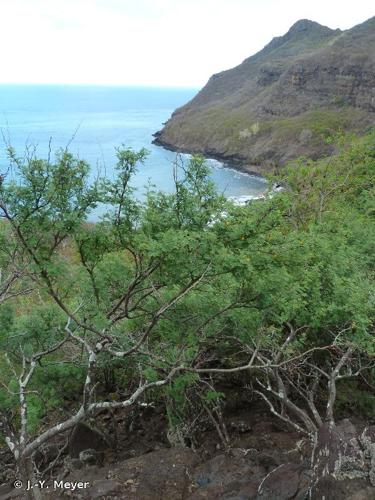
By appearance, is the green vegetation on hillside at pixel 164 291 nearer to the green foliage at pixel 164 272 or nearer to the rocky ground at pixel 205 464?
the green foliage at pixel 164 272

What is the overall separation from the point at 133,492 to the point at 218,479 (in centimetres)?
212

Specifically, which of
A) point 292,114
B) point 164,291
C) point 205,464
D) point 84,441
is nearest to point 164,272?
point 164,291

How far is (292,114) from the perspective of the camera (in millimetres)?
132125

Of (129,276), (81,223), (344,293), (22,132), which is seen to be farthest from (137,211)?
(22,132)

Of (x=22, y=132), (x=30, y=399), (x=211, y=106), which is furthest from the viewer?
(x=211, y=106)

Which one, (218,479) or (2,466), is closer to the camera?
(218,479)

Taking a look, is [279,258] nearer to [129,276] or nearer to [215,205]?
[215,205]

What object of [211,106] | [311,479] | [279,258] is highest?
[211,106]

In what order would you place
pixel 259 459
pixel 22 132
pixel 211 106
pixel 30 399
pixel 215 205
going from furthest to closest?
1. pixel 211 106
2. pixel 22 132
3. pixel 30 399
4. pixel 259 459
5. pixel 215 205

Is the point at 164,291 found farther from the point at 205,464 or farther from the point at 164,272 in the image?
the point at 205,464

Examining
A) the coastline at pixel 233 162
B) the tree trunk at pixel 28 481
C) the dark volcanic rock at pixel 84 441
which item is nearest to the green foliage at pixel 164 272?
the dark volcanic rock at pixel 84 441

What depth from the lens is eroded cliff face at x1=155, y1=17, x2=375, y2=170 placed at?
372 ft

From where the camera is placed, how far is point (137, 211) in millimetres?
11477

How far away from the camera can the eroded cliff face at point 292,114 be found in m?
114
